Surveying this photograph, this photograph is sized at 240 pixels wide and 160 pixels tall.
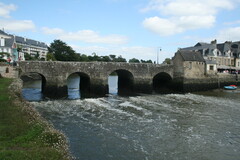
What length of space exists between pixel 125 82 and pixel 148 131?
88.1 ft

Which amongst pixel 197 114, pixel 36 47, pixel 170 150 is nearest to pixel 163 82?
pixel 197 114

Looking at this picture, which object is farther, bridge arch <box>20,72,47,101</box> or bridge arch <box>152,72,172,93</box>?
bridge arch <box>152,72,172,93</box>

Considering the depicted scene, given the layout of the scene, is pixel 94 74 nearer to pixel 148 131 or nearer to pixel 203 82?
pixel 148 131

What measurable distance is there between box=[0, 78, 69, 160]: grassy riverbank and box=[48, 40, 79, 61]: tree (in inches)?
3123

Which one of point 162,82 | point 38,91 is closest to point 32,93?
point 38,91

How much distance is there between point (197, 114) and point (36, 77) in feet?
190

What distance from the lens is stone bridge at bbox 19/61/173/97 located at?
3061 cm

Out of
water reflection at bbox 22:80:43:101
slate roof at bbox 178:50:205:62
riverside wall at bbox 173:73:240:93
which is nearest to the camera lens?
water reflection at bbox 22:80:43:101

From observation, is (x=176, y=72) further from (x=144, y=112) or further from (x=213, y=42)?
(x=213, y=42)

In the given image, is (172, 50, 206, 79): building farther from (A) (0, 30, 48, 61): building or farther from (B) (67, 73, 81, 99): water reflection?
(A) (0, 30, 48, 61): building

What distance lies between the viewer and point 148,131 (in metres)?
16.2

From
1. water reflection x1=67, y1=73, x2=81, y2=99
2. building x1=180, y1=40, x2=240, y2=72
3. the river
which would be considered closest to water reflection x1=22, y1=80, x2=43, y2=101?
water reflection x1=67, y1=73, x2=81, y2=99

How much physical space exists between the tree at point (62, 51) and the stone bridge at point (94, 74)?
51.4m

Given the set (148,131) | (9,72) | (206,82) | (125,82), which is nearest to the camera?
(148,131)
